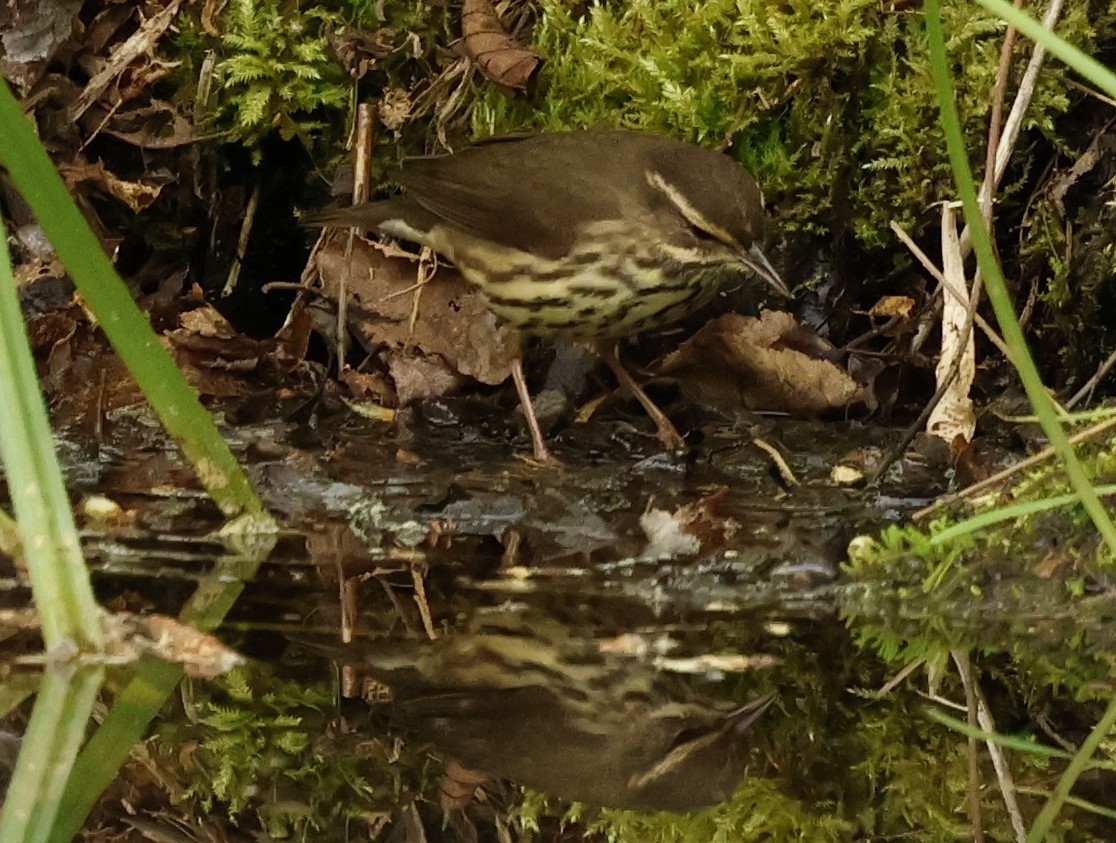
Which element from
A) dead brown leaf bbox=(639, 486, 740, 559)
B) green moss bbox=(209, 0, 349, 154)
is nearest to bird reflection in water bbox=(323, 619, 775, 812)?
dead brown leaf bbox=(639, 486, 740, 559)

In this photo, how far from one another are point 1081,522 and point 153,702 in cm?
137

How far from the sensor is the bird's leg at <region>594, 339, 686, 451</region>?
8.98ft

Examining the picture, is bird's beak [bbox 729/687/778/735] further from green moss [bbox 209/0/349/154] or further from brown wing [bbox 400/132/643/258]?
green moss [bbox 209/0/349/154]

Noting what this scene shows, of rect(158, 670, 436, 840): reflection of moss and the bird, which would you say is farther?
the bird

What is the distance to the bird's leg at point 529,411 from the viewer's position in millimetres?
2700

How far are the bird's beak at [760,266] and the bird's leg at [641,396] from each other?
0.38 metres

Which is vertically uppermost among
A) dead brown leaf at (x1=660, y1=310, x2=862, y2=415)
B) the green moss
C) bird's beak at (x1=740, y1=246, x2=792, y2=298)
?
the green moss

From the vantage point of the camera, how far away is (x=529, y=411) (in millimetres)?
2830

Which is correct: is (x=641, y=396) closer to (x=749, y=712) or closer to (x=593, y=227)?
(x=593, y=227)

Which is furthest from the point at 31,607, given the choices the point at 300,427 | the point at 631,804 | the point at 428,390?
the point at 428,390

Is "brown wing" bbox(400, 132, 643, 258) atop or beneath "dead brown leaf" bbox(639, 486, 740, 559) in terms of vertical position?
atop

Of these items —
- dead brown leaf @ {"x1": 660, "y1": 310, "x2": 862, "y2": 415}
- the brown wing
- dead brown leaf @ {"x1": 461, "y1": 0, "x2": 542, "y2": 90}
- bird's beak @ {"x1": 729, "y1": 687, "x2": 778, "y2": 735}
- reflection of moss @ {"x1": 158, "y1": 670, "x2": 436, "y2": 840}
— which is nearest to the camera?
reflection of moss @ {"x1": 158, "y1": 670, "x2": 436, "y2": 840}

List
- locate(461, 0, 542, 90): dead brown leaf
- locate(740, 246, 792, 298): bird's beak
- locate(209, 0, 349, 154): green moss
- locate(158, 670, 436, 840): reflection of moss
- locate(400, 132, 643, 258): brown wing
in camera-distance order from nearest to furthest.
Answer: locate(158, 670, 436, 840): reflection of moss
locate(740, 246, 792, 298): bird's beak
locate(400, 132, 643, 258): brown wing
locate(461, 0, 542, 90): dead brown leaf
locate(209, 0, 349, 154): green moss

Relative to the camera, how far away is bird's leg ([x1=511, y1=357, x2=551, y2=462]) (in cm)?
270
